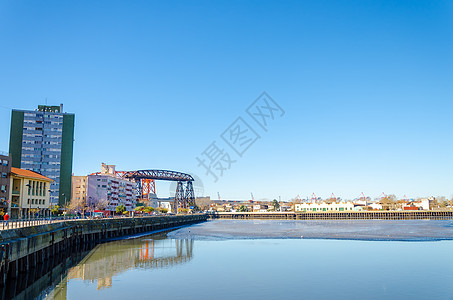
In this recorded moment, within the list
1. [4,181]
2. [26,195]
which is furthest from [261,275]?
[26,195]

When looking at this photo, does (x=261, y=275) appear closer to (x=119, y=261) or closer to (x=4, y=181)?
(x=119, y=261)

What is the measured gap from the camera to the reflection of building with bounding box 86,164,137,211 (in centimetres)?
10129

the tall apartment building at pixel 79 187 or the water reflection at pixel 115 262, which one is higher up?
the tall apartment building at pixel 79 187

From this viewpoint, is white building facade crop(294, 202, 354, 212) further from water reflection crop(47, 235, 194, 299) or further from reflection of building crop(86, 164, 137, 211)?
water reflection crop(47, 235, 194, 299)

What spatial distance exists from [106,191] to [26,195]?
52.3m

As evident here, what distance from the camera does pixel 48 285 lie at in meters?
20.9

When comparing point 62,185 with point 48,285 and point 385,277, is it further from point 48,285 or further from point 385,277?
point 385,277

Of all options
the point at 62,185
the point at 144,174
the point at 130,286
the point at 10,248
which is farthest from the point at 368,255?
the point at 144,174

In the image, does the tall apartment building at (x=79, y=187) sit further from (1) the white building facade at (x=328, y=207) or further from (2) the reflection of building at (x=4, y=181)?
(1) the white building facade at (x=328, y=207)

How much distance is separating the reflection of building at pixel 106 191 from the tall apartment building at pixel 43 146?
8.99m

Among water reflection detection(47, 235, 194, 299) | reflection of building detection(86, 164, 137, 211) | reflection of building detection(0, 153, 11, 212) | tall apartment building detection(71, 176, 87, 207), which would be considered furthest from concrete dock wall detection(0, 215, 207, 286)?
tall apartment building detection(71, 176, 87, 207)

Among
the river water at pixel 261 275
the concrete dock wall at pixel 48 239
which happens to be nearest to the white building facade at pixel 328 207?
the concrete dock wall at pixel 48 239

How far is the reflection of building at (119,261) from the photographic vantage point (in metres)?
23.5

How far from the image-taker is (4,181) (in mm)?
50312
